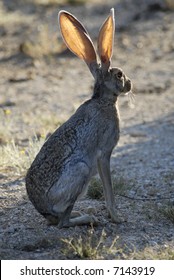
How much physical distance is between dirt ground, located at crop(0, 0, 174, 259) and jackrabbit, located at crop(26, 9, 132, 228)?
30 cm

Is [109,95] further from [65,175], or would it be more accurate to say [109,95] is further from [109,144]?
[65,175]

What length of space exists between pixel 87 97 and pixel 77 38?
5409 millimetres

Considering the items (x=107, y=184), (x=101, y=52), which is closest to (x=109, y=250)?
(x=107, y=184)

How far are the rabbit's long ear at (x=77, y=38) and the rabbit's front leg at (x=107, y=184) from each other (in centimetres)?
96

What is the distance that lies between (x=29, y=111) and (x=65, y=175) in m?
5.27

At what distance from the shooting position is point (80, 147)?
6.49 meters

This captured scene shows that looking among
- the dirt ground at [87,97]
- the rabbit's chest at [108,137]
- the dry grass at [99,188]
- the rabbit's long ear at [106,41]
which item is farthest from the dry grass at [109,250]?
the rabbit's long ear at [106,41]

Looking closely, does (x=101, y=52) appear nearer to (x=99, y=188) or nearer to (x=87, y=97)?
(x=99, y=188)

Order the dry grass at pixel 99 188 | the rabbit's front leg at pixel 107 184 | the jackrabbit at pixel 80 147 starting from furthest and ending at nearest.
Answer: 1. the dry grass at pixel 99 188
2. the rabbit's front leg at pixel 107 184
3. the jackrabbit at pixel 80 147

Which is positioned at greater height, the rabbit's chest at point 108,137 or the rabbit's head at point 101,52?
the rabbit's head at point 101,52

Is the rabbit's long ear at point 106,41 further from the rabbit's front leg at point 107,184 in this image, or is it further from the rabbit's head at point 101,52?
the rabbit's front leg at point 107,184

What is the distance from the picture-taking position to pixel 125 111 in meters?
11.6

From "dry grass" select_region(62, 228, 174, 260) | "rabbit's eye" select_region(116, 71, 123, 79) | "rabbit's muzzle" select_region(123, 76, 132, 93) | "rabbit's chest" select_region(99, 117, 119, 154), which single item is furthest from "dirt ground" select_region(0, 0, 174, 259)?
"rabbit's eye" select_region(116, 71, 123, 79)

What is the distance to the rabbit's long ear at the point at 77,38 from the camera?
6.80 metres
